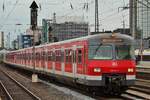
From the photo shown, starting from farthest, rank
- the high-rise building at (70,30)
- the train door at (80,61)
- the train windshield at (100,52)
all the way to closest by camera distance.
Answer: the high-rise building at (70,30) < the train door at (80,61) < the train windshield at (100,52)

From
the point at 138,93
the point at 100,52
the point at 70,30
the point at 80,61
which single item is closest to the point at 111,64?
the point at 100,52

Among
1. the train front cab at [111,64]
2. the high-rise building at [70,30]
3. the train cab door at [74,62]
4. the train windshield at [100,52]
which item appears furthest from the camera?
the high-rise building at [70,30]

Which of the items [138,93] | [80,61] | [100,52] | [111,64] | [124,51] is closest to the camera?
[111,64]

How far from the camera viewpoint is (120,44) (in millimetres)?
19750

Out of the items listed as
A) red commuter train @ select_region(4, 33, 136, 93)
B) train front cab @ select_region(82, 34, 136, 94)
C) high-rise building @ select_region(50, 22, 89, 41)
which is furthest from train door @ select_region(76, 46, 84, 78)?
high-rise building @ select_region(50, 22, 89, 41)

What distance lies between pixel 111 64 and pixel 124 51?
3.18 feet

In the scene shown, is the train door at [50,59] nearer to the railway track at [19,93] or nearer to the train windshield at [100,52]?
the railway track at [19,93]

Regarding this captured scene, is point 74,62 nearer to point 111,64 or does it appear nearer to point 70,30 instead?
point 111,64

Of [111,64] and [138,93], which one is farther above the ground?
[111,64]

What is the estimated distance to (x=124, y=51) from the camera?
64.8ft

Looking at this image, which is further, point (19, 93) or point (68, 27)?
point (68, 27)

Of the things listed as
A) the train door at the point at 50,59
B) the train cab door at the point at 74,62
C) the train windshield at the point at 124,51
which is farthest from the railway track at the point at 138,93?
the train door at the point at 50,59

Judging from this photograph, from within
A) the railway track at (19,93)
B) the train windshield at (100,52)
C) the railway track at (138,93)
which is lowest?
the railway track at (19,93)

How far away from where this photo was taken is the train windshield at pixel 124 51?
1967 centimetres
